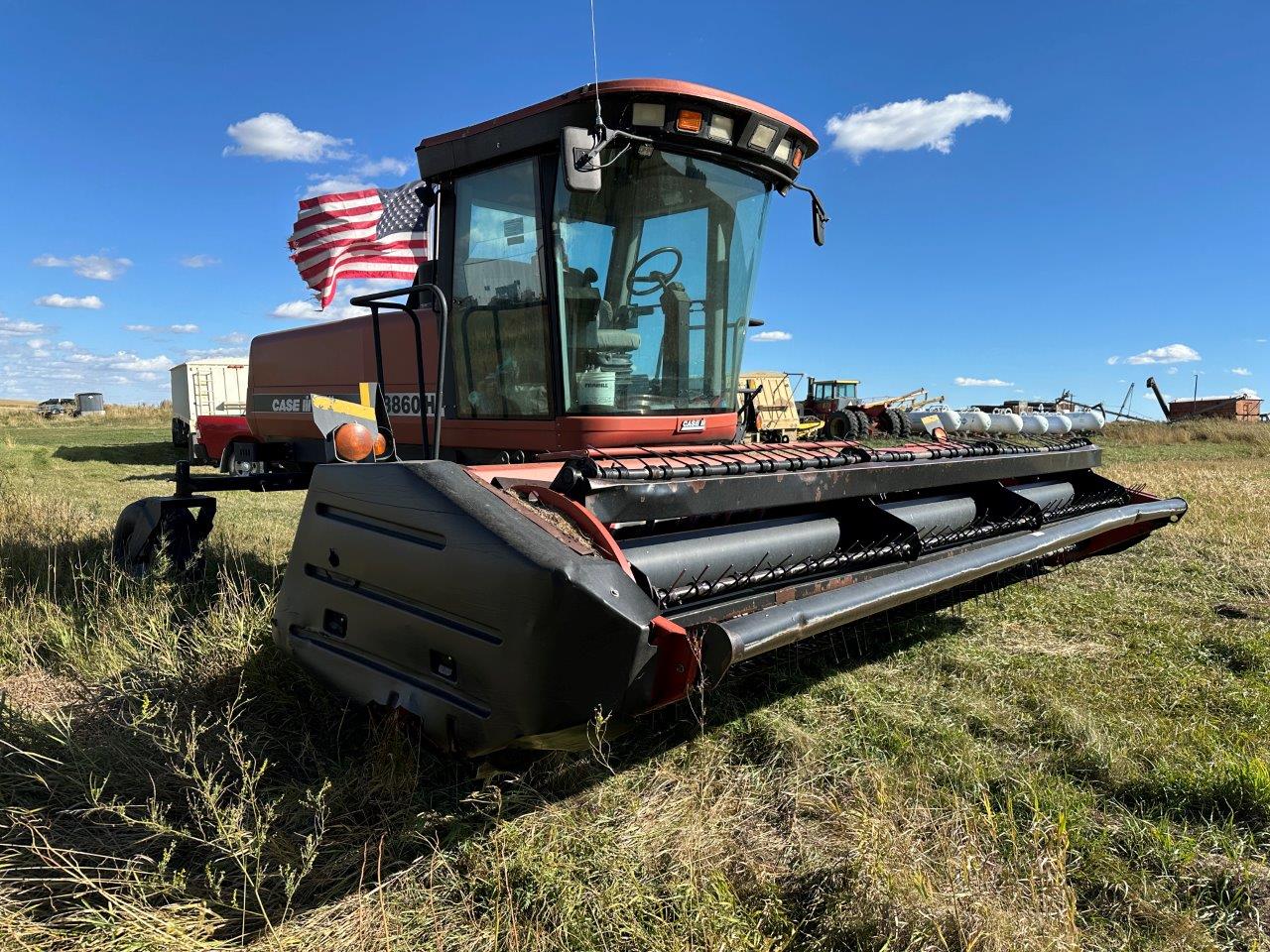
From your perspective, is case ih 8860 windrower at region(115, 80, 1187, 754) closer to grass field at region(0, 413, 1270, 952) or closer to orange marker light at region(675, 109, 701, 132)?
orange marker light at region(675, 109, 701, 132)

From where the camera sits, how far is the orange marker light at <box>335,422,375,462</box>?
296 centimetres

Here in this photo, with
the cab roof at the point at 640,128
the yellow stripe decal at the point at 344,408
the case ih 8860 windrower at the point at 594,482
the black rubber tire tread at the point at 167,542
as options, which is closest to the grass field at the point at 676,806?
the case ih 8860 windrower at the point at 594,482

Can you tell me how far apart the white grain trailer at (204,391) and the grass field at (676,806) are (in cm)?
1816

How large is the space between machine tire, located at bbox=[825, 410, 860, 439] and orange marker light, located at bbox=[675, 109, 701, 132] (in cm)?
2217

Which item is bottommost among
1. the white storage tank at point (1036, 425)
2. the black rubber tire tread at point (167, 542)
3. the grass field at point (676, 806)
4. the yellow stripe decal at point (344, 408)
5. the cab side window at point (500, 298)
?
the grass field at point (676, 806)

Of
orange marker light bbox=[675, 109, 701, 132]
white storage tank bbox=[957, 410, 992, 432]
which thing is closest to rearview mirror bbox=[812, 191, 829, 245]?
orange marker light bbox=[675, 109, 701, 132]

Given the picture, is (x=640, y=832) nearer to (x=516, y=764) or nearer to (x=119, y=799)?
(x=516, y=764)

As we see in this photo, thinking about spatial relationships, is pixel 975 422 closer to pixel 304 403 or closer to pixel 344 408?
pixel 304 403

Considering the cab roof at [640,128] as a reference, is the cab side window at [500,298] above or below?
below

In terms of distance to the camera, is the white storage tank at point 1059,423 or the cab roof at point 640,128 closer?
the cab roof at point 640,128

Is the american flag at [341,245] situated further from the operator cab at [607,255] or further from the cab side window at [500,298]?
the operator cab at [607,255]

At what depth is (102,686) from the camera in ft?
11.1

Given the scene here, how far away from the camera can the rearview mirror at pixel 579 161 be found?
3.18m

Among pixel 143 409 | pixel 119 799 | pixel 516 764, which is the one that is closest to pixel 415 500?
pixel 516 764
